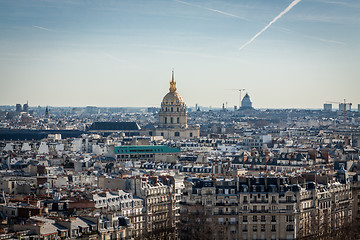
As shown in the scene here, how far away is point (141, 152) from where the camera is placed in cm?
11875

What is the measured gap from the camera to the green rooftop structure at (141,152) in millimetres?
115581

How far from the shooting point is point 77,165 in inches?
3711

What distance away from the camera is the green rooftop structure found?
11558 centimetres

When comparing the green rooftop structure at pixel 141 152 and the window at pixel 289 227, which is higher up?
the green rooftop structure at pixel 141 152

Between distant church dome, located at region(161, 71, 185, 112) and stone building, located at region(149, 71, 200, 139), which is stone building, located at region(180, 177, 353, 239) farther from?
distant church dome, located at region(161, 71, 185, 112)

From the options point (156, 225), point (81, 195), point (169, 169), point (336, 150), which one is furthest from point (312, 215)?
point (336, 150)

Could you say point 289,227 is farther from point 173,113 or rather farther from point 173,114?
point 173,113

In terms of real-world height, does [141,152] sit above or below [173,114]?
below

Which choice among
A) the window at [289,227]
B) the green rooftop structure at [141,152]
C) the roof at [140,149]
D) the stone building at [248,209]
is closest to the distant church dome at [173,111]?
the roof at [140,149]

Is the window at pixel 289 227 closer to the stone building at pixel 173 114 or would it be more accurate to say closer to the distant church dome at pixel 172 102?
the stone building at pixel 173 114

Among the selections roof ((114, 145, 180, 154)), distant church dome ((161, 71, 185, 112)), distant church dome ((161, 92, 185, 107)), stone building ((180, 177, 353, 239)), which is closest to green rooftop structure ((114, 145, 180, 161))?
roof ((114, 145, 180, 154))

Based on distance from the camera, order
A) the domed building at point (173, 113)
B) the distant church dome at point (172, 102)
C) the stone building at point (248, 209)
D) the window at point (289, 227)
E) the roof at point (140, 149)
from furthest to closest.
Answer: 1. the distant church dome at point (172, 102)
2. the domed building at point (173, 113)
3. the roof at point (140, 149)
4. the window at point (289, 227)
5. the stone building at point (248, 209)

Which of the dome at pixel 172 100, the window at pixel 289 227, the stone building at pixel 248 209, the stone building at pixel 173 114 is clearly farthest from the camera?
the dome at pixel 172 100

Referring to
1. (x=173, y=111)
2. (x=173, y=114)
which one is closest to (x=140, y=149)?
(x=173, y=114)
